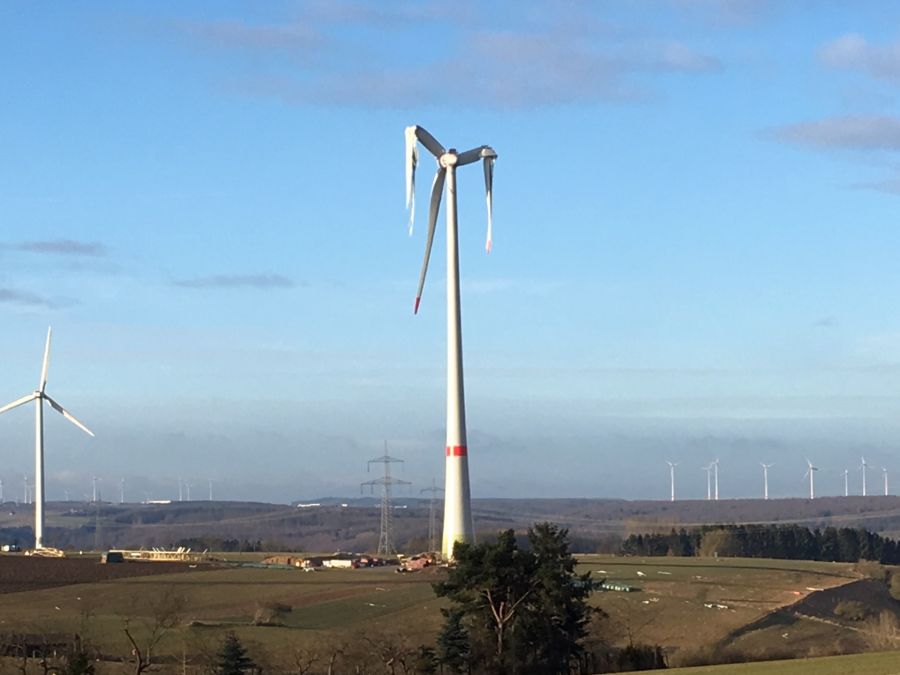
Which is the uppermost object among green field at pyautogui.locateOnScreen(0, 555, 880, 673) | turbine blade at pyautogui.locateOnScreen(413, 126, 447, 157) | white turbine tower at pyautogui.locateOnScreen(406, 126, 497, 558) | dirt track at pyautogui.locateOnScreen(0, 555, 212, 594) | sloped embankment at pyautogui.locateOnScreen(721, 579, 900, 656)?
turbine blade at pyautogui.locateOnScreen(413, 126, 447, 157)

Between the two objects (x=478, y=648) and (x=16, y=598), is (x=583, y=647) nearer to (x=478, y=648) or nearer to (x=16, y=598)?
(x=478, y=648)

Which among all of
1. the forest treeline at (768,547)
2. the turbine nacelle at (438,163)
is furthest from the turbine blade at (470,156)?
the forest treeline at (768,547)

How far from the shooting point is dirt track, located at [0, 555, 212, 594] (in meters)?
121

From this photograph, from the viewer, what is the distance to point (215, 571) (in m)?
134

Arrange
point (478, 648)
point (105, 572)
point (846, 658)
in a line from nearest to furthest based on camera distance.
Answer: point (846, 658), point (478, 648), point (105, 572)

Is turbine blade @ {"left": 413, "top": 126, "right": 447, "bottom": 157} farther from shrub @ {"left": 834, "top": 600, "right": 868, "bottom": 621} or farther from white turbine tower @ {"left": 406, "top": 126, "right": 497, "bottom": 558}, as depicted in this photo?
shrub @ {"left": 834, "top": 600, "right": 868, "bottom": 621}

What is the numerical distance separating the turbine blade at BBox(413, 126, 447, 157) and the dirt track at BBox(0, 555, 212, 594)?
41303mm

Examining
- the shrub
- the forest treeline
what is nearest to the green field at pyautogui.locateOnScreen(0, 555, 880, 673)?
the shrub

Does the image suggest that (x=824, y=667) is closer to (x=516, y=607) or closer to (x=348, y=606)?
(x=516, y=607)

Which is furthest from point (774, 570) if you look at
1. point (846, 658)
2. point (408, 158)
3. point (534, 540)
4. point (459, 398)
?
point (846, 658)

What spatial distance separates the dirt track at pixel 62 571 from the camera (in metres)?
121

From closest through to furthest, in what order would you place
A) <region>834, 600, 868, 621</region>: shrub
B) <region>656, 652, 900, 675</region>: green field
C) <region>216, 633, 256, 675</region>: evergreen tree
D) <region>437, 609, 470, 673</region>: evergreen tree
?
<region>656, 652, 900, 675</region>: green field
<region>216, 633, 256, 675</region>: evergreen tree
<region>437, 609, 470, 673</region>: evergreen tree
<region>834, 600, 868, 621</region>: shrub

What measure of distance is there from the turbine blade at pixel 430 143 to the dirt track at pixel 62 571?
41303 mm

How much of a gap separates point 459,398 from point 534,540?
28901 millimetres
